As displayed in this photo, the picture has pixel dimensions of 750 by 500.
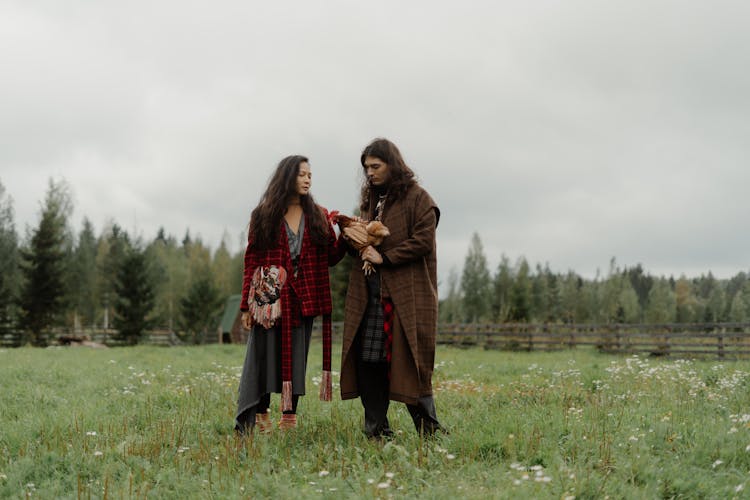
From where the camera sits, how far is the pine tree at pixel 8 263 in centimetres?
3594

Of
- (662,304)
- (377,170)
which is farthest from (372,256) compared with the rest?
(662,304)

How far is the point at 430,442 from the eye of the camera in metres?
4.55

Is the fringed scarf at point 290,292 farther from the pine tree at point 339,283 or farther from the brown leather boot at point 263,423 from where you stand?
the pine tree at point 339,283

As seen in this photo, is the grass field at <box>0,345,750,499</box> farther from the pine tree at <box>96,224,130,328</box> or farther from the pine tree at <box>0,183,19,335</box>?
the pine tree at <box>96,224,130,328</box>

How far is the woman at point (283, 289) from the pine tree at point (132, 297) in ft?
110

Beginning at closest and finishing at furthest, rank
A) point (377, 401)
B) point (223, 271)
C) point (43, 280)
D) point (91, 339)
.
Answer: point (377, 401) < point (43, 280) < point (91, 339) < point (223, 271)

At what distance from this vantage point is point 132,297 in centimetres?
3662

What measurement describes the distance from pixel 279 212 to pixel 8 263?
41.2m

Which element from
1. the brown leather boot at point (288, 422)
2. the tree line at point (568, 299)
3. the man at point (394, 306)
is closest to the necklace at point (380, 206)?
the man at point (394, 306)

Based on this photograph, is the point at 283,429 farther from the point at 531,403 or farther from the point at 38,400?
the point at 38,400

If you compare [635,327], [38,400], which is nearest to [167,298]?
[635,327]

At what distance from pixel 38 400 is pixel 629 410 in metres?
6.67

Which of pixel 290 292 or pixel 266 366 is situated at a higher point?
pixel 290 292

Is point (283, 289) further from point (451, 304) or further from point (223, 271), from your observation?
point (451, 304)
